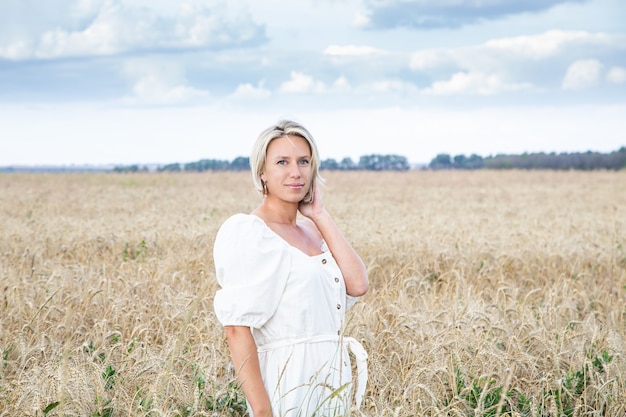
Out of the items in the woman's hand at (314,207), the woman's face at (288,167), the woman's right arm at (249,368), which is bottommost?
the woman's right arm at (249,368)

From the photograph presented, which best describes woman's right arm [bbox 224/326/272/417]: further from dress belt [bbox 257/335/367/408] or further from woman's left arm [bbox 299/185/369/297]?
woman's left arm [bbox 299/185/369/297]

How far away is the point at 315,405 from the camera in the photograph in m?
3.21

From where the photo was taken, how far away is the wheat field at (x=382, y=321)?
3.80 metres

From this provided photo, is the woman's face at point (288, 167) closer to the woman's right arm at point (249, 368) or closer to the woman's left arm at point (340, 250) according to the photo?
the woman's left arm at point (340, 250)

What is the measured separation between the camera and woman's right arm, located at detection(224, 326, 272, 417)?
9.78 feet

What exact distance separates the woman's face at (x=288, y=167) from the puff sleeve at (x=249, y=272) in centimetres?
24

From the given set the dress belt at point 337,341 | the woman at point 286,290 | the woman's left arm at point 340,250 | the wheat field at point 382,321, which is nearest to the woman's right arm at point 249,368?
the woman at point 286,290

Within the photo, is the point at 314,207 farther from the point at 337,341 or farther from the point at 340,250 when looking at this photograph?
the point at 337,341

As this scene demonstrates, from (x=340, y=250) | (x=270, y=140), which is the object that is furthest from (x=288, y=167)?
(x=340, y=250)

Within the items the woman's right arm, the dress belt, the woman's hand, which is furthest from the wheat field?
the woman's hand

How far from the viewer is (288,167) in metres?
3.21

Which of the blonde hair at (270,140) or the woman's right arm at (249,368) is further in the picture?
the blonde hair at (270,140)

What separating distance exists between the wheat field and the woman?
0.26 m

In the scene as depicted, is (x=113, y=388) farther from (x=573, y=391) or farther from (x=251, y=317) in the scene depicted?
(x=573, y=391)
